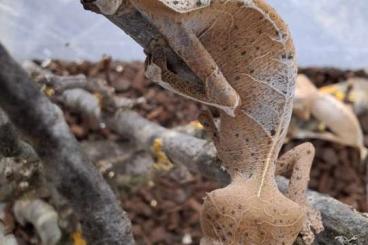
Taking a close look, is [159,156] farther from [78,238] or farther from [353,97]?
[353,97]

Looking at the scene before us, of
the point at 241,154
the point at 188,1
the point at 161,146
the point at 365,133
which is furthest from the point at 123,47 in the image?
the point at 188,1

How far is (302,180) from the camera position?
1.33 meters

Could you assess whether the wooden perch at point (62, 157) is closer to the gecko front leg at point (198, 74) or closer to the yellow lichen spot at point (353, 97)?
the gecko front leg at point (198, 74)

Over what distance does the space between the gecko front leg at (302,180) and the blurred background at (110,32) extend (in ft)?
3.06

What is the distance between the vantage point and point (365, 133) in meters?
3.12

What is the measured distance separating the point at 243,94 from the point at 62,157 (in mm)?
437

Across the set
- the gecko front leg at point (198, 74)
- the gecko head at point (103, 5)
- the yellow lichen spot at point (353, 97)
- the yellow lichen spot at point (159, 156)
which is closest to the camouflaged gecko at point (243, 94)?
the gecko front leg at point (198, 74)

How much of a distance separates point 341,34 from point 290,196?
2.05 meters

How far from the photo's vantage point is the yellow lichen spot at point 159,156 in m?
1.90

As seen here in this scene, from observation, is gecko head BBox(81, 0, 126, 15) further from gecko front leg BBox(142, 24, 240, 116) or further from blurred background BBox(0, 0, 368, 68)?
blurred background BBox(0, 0, 368, 68)

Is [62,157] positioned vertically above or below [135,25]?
below

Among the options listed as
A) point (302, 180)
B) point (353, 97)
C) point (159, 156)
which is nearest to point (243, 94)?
point (302, 180)

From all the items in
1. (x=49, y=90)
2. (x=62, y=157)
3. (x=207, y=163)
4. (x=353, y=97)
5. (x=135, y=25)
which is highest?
(x=135, y=25)

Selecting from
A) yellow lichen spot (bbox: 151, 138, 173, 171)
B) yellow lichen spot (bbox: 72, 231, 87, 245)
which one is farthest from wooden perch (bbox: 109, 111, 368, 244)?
yellow lichen spot (bbox: 72, 231, 87, 245)
